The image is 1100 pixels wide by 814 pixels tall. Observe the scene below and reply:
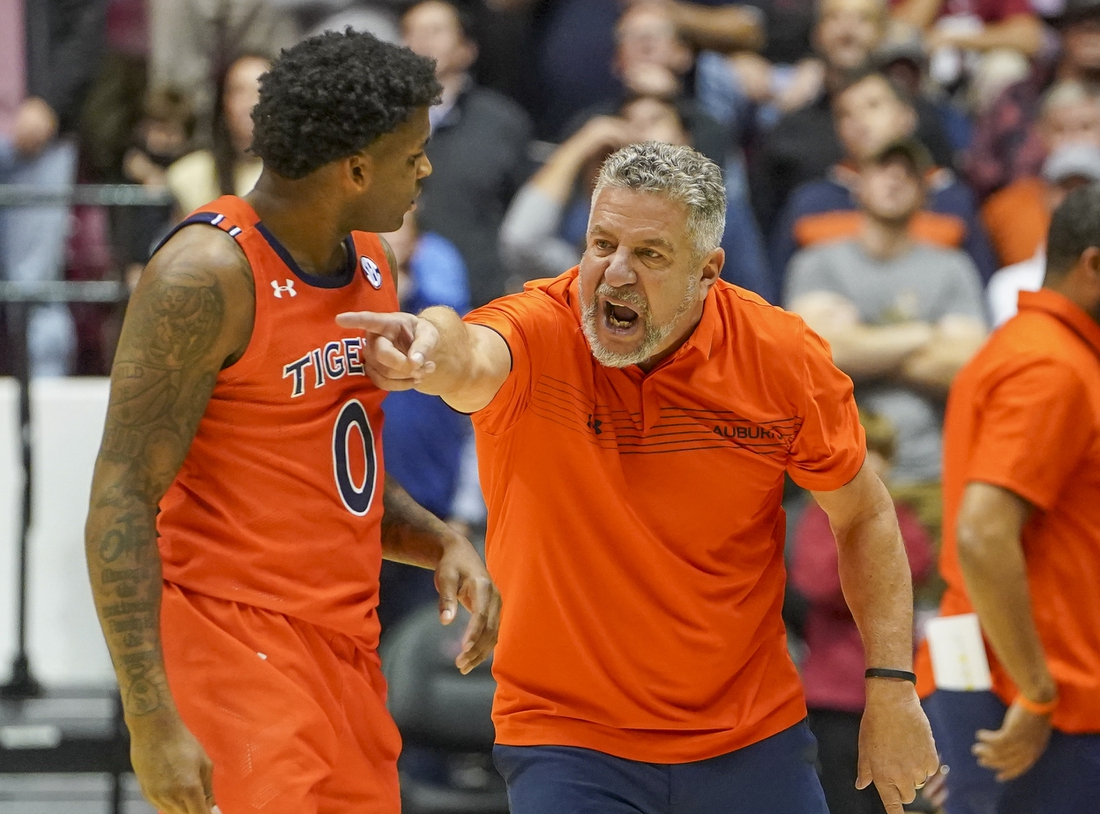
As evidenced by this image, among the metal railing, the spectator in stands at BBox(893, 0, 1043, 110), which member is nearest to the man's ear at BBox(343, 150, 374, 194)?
the metal railing

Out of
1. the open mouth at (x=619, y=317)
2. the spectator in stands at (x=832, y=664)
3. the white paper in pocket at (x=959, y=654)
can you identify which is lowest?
the spectator in stands at (x=832, y=664)

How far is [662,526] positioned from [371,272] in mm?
856

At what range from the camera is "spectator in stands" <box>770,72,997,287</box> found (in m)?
7.45

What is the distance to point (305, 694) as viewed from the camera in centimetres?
307

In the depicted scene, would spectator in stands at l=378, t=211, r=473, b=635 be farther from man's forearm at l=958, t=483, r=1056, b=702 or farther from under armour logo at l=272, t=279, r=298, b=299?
under armour logo at l=272, t=279, r=298, b=299

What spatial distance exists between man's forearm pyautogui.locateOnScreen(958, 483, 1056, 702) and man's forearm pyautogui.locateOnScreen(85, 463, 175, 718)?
83.2 inches

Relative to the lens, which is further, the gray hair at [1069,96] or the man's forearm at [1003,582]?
the gray hair at [1069,96]

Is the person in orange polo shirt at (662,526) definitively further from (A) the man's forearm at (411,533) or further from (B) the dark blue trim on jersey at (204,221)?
(B) the dark blue trim on jersey at (204,221)

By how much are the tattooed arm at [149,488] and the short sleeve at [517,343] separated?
591mm

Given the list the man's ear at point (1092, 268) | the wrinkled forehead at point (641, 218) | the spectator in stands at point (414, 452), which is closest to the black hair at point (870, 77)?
the spectator in stands at point (414, 452)

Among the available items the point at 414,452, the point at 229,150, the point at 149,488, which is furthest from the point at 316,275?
the point at 229,150

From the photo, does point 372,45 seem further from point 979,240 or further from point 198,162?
point 979,240

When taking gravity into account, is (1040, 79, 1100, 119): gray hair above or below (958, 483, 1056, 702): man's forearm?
above

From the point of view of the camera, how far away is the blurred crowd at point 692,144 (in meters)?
6.67
